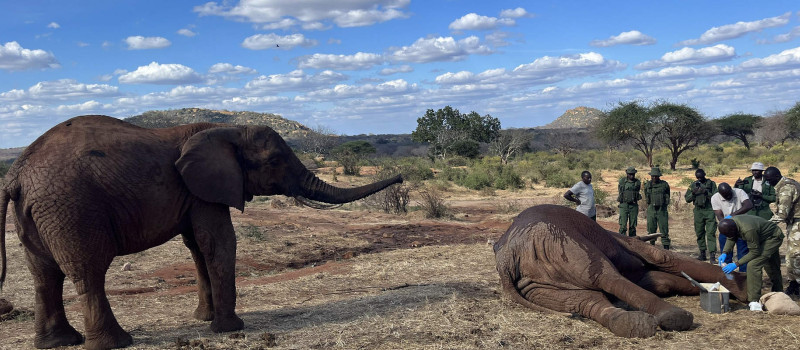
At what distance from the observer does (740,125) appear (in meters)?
51.6

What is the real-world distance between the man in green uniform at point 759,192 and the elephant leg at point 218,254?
7775 mm

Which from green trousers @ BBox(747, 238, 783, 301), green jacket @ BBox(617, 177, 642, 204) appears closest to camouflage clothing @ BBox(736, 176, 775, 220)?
green jacket @ BBox(617, 177, 642, 204)

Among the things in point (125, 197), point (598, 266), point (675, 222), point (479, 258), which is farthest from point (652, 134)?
point (125, 197)

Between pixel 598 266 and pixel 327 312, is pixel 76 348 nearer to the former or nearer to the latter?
pixel 327 312

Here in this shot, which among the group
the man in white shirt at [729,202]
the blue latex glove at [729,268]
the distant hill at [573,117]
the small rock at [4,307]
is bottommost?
the small rock at [4,307]

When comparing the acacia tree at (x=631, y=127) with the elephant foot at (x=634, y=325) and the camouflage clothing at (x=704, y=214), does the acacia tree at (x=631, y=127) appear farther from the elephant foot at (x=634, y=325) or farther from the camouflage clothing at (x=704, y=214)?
the elephant foot at (x=634, y=325)

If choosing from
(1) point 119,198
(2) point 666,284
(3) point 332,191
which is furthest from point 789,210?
(1) point 119,198

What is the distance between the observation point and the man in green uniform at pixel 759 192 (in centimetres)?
962

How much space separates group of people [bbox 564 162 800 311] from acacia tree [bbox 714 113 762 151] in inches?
1764

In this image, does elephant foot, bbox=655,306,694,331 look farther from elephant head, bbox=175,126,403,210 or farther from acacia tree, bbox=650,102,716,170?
acacia tree, bbox=650,102,716,170

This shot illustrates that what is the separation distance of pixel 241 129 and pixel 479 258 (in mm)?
5318

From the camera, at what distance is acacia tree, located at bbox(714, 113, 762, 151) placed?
51469 millimetres

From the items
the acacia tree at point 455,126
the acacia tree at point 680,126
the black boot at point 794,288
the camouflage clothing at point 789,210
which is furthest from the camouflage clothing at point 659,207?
the acacia tree at point 455,126

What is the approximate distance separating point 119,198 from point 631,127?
3843cm
